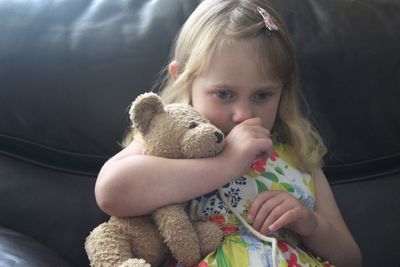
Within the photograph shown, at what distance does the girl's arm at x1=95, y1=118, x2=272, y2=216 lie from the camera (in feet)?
3.01

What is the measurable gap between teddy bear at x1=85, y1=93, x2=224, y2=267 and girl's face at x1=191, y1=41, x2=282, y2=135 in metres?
0.06

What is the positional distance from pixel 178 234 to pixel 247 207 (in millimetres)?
157

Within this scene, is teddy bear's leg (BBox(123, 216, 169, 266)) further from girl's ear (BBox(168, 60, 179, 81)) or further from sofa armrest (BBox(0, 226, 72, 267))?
girl's ear (BBox(168, 60, 179, 81))

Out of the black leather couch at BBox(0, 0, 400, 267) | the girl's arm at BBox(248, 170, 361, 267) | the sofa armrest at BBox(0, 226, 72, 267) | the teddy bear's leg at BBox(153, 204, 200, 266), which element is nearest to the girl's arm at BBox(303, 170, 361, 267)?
the girl's arm at BBox(248, 170, 361, 267)

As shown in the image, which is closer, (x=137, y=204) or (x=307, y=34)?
(x=137, y=204)

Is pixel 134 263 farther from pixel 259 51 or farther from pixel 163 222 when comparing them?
pixel 259 51

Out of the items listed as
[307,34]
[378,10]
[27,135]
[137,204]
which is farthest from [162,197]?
[378,10]

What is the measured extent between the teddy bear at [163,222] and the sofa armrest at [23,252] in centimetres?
9

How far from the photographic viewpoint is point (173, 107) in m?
0.94

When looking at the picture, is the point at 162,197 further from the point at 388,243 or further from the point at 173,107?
the point at 388,243

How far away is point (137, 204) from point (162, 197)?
38 millimetres

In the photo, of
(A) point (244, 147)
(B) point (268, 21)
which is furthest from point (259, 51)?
(A) point (244, 147)

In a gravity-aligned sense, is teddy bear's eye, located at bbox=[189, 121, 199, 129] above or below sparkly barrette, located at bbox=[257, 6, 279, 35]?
below

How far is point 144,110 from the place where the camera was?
917 millimetres
